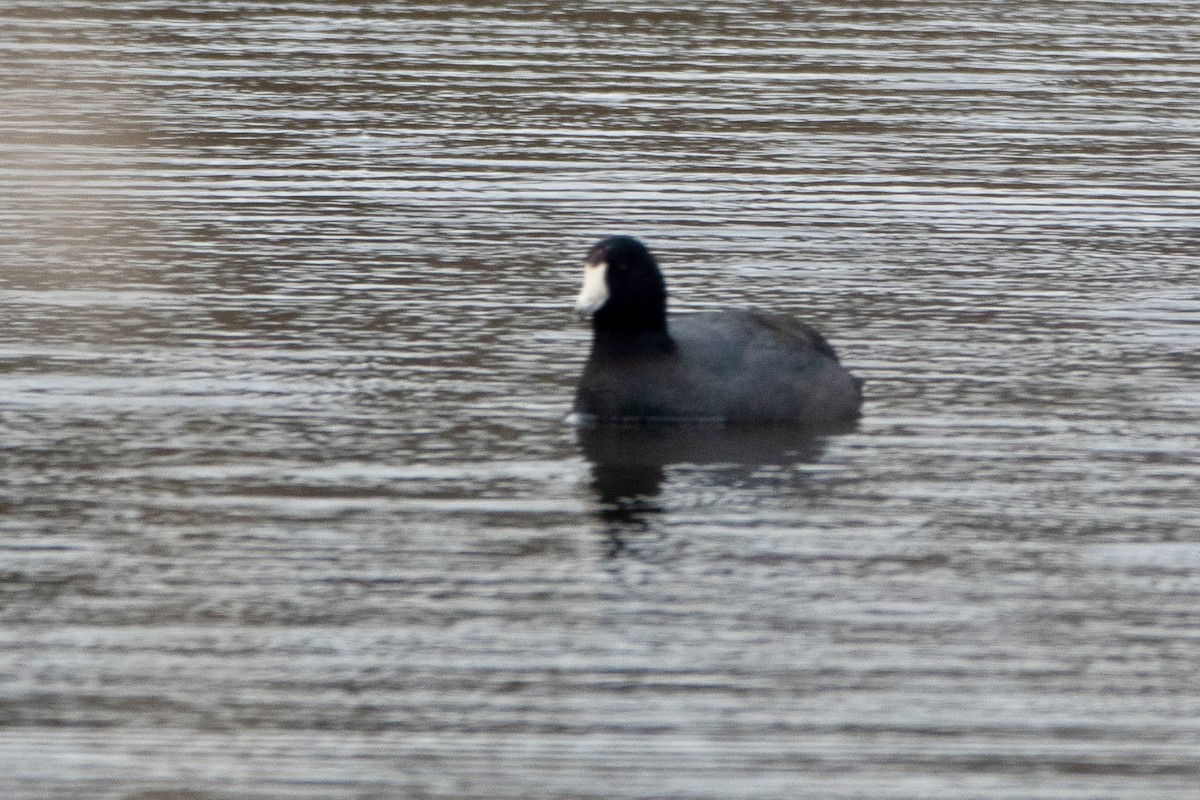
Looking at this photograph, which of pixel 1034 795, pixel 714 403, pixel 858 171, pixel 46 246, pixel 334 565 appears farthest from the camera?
pixel 858 171

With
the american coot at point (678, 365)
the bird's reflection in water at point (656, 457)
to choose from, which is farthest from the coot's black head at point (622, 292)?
the bird's reflection in water at point (656, 457)

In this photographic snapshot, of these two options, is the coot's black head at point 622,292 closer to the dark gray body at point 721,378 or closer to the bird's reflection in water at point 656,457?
the dark gray body at point 721,378

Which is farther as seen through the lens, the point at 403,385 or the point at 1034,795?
the point at 403,385

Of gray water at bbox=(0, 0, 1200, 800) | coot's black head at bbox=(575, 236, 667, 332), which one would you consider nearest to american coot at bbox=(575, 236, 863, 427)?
coot's black head at bbox=(575, 236, 667, 332)

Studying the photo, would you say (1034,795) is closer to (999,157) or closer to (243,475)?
(243,475)

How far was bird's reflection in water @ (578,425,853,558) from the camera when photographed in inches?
360

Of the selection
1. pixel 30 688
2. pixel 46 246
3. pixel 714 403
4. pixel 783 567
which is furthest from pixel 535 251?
pixel 30 688

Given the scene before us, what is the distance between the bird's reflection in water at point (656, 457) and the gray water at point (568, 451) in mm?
30

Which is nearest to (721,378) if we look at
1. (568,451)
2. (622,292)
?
(622,292)

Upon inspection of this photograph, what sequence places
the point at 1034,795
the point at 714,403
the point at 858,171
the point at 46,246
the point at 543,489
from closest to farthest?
the point at 1034,795 → the point at 543,489 → the point at 714,403 → the point at 46,246 → the point at 858,171

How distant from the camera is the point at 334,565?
8.38 metres

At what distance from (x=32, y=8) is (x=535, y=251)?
39.3 feet

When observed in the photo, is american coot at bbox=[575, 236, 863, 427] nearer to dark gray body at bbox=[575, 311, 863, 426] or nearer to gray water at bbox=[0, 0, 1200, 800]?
dark gray body at bbox=[575, 311, 863, 426]

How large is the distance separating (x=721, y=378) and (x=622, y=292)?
0.58 meters
